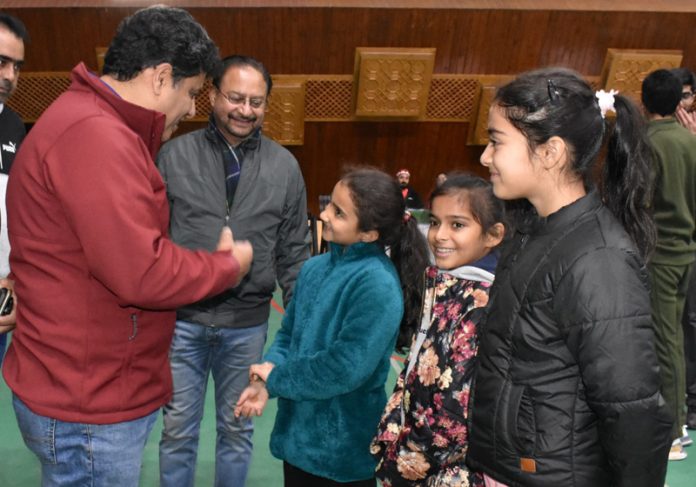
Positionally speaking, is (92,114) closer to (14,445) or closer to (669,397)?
(14,445)

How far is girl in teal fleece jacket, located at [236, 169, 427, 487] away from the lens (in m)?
1.84

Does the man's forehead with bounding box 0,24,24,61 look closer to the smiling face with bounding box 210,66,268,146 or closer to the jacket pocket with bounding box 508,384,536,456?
the smiling face with bounding box 210,66,268,146

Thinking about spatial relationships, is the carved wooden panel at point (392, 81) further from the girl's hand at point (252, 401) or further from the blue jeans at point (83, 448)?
the blue jeans at point (83, 448)

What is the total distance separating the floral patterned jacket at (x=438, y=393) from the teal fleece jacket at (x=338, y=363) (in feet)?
0.30

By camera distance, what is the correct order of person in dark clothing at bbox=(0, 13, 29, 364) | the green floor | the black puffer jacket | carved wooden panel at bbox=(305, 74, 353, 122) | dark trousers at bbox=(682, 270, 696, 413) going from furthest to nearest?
1. carved wooden panel at bbox=(305, 74, 353, 122)
2. dark trousers at bbox=(682, 270, 696, 413)
3. the green floor
4. person in dark clothing at bbox=(0, 13, 29, 364)
5. the black puffer jacket

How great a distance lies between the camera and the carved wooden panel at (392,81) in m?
4.86

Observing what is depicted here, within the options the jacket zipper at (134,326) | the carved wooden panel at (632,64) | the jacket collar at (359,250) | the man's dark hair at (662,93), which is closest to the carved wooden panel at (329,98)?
the carved wooden panel at (632,64)

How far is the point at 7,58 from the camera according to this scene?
2535 millimetres

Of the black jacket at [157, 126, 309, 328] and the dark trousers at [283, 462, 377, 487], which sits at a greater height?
the black jacket at [157, 126, 309, 328]

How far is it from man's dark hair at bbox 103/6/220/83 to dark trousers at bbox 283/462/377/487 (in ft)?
3.84

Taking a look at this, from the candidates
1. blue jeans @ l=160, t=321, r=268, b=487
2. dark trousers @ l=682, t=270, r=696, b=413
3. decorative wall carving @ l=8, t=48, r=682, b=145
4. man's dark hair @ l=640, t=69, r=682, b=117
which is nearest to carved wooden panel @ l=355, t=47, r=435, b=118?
decorative wall carving @ l=8, t=48, r=682, b=145

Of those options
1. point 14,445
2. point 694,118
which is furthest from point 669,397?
point 14,445

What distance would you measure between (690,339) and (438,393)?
224 cm

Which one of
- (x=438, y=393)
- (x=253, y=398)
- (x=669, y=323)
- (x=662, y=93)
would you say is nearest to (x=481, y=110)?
(x=662, y=93)
